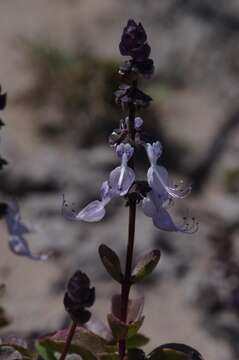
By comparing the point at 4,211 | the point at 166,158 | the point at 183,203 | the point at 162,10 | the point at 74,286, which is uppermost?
the point at 162,10

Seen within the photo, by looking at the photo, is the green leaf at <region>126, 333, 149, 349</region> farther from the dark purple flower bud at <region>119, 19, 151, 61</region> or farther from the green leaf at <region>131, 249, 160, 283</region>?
the dark purple flower bud at <region>119, 19, 151, 61</region>

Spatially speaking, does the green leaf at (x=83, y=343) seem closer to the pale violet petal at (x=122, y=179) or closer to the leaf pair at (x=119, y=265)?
the leaf pair at (x=119, y=265)

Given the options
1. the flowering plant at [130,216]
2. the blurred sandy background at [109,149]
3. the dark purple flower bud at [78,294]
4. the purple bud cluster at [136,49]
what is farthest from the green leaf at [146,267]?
the blurred sandy background at [109,149]

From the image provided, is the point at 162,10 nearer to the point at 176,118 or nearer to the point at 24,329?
the point at 176,118

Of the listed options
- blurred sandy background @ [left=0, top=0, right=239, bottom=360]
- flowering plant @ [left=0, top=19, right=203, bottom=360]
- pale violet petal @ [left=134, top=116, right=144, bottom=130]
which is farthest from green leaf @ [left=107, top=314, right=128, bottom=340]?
blurred sandy background @ [left=0, top=0, right=239, bottom=360]

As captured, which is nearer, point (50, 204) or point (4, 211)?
point (4, 211)

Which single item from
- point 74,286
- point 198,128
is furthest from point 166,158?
point 74,286
